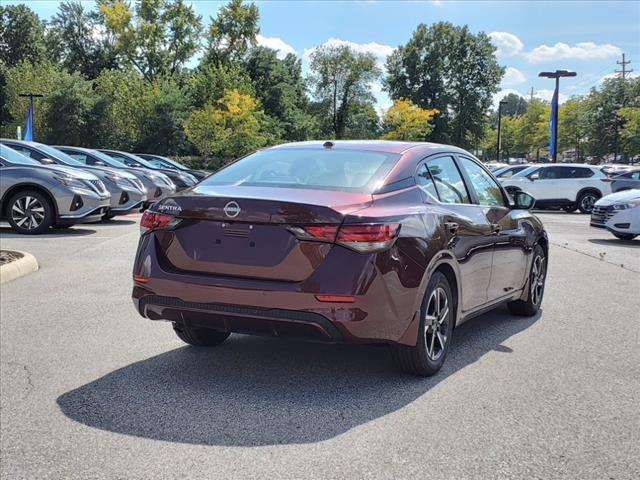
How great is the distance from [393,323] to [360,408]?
0.53m

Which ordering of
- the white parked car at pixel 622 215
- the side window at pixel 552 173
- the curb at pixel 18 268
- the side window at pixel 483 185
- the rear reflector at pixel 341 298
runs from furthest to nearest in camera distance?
the side window at pixel 552 173
the white parked car at pixel 622 215
the curb at pixel 18 268
the side window at pixel 483 185
the rear reflector at pixel 341 298

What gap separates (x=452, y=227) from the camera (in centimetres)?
470

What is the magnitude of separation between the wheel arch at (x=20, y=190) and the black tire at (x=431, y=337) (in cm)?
969

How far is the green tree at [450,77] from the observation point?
249ft

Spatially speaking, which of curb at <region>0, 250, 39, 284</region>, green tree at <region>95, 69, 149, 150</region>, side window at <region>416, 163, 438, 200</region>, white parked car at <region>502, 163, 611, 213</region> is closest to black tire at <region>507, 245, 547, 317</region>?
side window at <region>416, 163, 438, 200</region>

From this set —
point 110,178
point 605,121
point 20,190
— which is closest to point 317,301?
point 20,190

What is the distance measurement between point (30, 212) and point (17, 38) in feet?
239

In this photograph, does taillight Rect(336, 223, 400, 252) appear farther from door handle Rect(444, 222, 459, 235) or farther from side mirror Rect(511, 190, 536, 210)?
side mirror Rect(511, 190, 536, 210)

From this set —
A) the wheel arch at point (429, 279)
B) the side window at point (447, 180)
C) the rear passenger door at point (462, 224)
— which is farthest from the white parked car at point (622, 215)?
the wheel arch at point (429, 279)

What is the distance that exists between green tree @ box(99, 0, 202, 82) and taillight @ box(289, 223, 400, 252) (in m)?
65.1

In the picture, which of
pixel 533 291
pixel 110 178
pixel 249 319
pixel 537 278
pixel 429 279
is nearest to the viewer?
pixel 249 319

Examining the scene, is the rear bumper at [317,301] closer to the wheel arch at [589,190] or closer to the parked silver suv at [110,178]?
the parked silver suv at [110,178]

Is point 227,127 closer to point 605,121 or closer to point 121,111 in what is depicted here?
point 121,111

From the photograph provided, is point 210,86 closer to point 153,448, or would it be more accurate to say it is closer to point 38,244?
point 38,244
